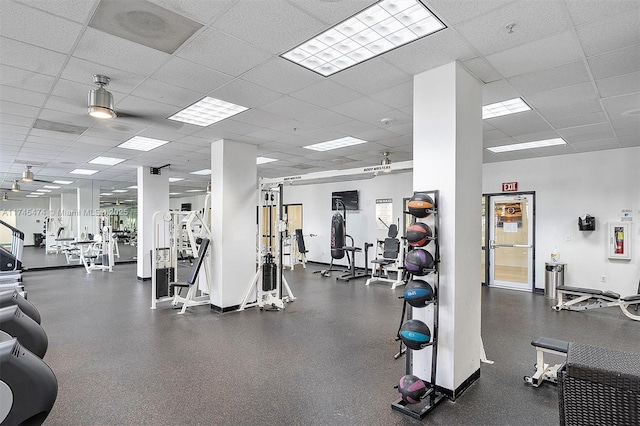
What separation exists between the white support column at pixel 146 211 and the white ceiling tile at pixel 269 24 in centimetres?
684

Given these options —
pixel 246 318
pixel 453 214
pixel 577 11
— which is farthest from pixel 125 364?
pixel 577 11

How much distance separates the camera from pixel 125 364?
11.4 feet

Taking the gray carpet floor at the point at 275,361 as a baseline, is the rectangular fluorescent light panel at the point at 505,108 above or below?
above

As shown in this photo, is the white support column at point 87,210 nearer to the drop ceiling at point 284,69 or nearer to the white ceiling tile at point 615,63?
the drop ceiling at point 284,69

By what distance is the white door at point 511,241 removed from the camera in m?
7.07

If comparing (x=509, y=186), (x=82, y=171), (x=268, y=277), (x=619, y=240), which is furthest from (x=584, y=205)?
(x=82, y=171)

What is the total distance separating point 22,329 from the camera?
166cm

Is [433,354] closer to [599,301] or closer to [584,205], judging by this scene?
[599,301]

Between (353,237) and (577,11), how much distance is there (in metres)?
8.18

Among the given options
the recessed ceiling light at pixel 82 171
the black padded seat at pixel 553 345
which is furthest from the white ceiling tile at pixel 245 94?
the recessed ceiling light at pixel 82 171

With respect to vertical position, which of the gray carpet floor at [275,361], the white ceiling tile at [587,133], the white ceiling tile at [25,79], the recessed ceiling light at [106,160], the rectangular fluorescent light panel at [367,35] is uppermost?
the rectangular fluorescent light panel at [367,35]

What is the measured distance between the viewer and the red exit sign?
7144 millimetres

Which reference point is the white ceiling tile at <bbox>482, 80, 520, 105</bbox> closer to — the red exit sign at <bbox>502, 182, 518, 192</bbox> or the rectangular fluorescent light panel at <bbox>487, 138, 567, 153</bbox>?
the rectangular fluorescent light panel at <bbox>487, 138, 567, 153</bbox>

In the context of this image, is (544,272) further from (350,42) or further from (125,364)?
(125,364)
